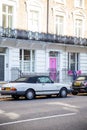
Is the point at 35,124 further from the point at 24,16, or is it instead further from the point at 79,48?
the point at 79,48

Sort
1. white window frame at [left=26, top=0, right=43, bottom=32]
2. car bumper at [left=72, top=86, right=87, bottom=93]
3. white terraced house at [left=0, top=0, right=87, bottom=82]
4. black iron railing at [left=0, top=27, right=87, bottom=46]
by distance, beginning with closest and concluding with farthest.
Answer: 1. car bumper at [left=72, top=86, right=87, bottom=93]
2. black iron railing at [left=0, top=27, right=87, bottom=46]
3. white terraced house at [left=0, top=0, right=87, bottom=82]
4. white window frame at [left=26, top=0, right=43, bottom=32]

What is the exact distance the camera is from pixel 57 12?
1406 inches

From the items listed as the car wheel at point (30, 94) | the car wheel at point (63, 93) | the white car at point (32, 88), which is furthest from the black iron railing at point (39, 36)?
the car wheel at point (30, 94)

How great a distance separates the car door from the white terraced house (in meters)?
7.10

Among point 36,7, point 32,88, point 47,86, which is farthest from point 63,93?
point 36,7

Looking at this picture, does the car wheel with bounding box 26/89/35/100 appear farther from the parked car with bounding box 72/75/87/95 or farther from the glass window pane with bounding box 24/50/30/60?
the glass window pane with bounding box 24/50/30/60

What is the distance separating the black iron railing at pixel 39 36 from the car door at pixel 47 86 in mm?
7186

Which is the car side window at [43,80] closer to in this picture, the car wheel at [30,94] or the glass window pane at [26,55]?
the car wheel at [30,94]

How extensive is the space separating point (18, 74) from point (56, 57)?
606 centimetres

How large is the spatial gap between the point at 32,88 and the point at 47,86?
1354 millimetres

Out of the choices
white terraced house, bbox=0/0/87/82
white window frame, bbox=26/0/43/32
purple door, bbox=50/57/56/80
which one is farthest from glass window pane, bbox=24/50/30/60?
purple door, bbox=50/57/56/80

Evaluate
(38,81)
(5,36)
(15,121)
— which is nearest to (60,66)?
(5,36)

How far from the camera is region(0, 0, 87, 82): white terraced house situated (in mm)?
30422

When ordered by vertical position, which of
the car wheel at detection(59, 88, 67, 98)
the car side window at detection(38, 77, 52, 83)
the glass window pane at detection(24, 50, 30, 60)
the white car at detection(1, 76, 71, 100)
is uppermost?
the glass window pane at detection(24, 50, 30, 60)
